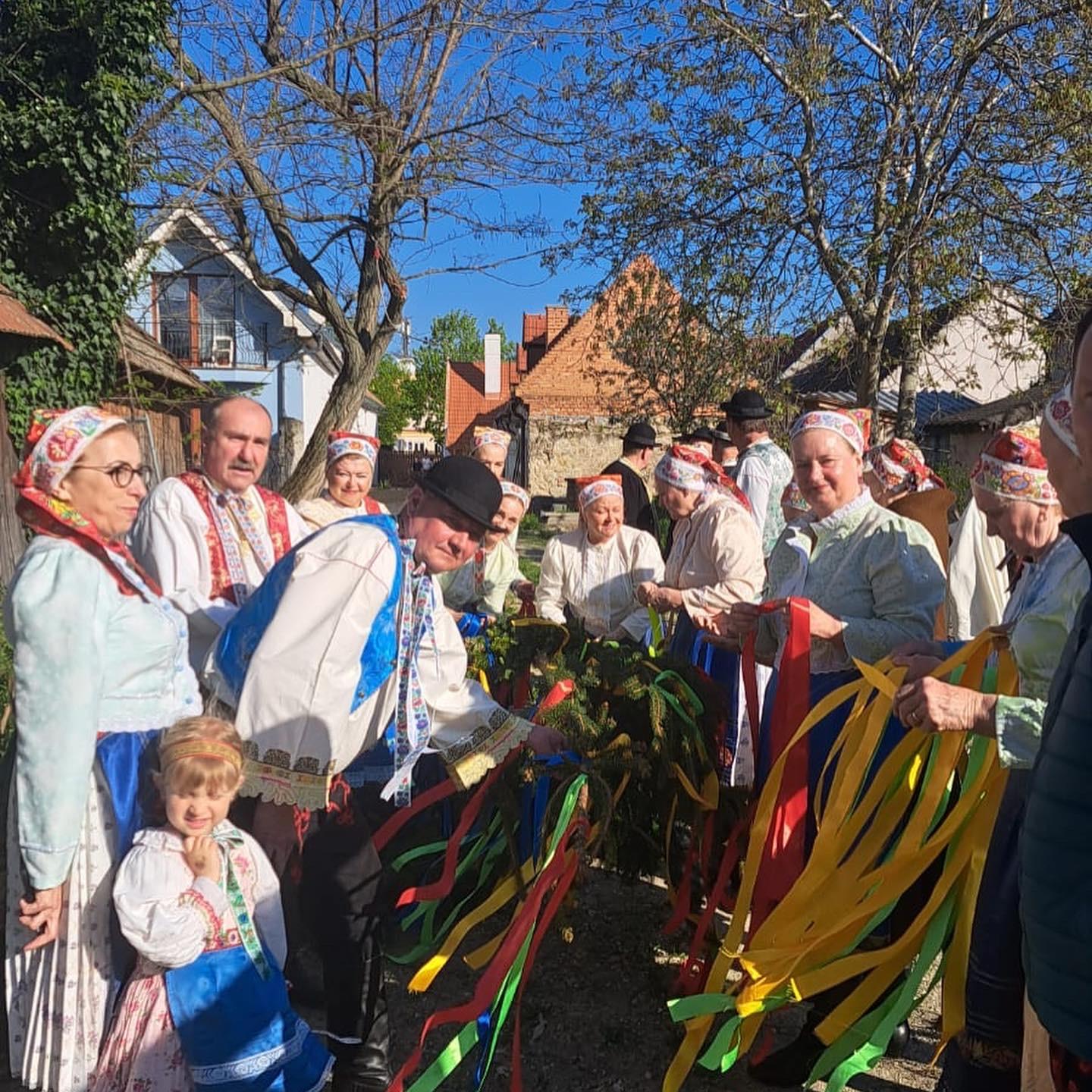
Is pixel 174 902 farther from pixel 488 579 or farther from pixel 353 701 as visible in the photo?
pixel 488 579

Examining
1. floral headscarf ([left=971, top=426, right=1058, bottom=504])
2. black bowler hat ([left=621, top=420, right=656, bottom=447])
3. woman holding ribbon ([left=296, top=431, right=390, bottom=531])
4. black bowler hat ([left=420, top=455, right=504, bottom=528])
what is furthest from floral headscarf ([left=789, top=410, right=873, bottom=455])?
black bowler hat ([left=621, top=420, right=656, bottom=447])

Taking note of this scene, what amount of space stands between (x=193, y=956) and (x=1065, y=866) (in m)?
2.13

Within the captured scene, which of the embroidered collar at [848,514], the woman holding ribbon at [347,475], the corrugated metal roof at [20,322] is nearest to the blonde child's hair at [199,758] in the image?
the embroidered collar at [848,514]

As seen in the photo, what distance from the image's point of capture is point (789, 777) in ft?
9.78

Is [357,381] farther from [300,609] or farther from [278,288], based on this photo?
[300,609]

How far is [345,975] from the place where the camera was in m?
2.80

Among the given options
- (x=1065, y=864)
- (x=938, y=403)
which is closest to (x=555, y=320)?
(x=938, y=403)

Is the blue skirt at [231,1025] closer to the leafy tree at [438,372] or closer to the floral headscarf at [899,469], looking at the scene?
the floral headscarf at [899,469]

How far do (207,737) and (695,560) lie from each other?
100 inches

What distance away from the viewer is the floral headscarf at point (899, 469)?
4.97 meters

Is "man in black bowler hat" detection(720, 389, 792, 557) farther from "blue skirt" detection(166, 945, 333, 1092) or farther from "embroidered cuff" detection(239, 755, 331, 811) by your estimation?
"blue skirt" detection(166, 945, 333, 1092)

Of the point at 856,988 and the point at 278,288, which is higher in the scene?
the point at 278,288

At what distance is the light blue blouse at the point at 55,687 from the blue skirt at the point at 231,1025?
17.8 inches

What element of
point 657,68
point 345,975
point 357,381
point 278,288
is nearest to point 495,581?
point 345,975
